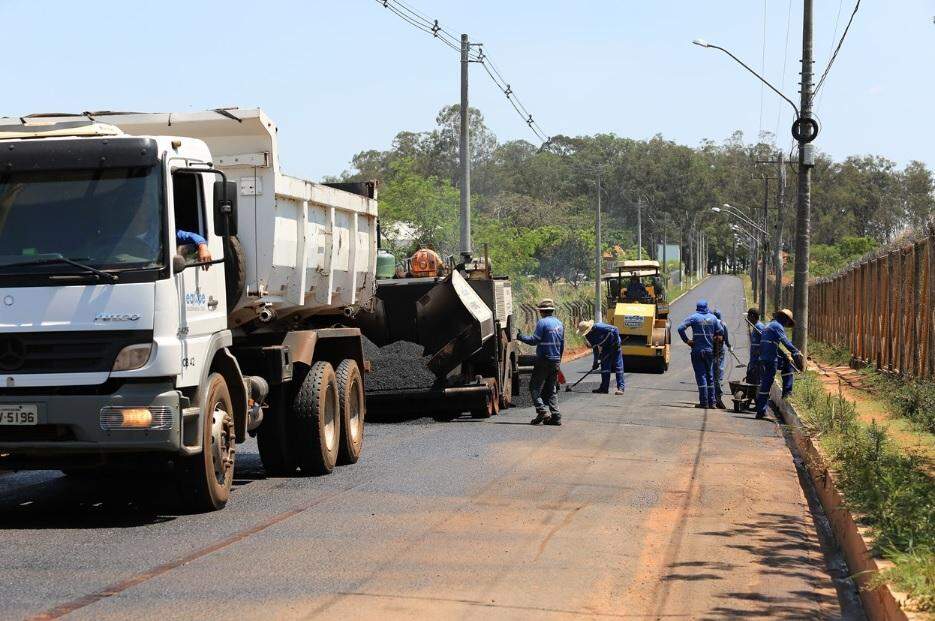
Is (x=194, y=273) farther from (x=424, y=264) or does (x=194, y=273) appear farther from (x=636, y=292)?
(x=636, y=292)

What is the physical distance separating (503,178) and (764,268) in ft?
155

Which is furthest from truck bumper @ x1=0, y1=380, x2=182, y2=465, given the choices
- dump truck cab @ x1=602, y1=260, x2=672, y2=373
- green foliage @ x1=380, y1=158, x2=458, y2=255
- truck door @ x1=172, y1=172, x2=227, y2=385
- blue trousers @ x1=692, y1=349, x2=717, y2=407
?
green foliage @ x1=380, y1=158, x2=458, y2=255

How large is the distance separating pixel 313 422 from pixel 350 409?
1.29 m

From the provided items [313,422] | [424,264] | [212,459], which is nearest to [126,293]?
[212,459]

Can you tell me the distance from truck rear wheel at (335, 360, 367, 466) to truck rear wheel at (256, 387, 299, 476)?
2.89 ft

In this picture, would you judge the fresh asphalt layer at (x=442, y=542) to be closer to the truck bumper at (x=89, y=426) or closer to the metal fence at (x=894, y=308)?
the truck bumper at (x=89, y=426)

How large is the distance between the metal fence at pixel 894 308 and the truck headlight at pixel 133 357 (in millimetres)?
13177

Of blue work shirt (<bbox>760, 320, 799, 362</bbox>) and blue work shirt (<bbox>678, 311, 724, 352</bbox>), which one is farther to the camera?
blue work shirt (<bbox>678, 311, 724, 352</bbox>)

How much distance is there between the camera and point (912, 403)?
656 inches

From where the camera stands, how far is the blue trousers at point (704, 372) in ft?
70.3

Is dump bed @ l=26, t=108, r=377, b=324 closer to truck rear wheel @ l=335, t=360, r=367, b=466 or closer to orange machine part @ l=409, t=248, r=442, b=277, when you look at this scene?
truck rear wheel @ l=335, t=360, r=367, b=466

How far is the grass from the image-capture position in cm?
641

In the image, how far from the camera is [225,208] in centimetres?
901

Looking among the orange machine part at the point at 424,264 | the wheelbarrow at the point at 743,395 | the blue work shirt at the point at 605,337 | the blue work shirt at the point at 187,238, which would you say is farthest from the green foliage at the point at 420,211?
the blue work shirt at the point at 187,238
